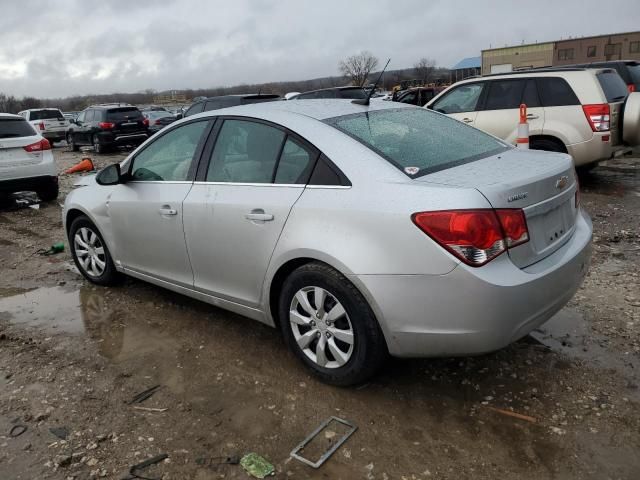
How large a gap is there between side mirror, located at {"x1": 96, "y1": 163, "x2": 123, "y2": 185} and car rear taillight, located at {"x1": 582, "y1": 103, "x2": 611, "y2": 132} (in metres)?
6.35

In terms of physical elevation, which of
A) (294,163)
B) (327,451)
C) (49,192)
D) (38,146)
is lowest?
(327,451)

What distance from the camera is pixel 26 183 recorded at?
9117 mm

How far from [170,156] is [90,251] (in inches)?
60.5

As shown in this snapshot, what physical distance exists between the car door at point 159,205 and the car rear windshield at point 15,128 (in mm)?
5717

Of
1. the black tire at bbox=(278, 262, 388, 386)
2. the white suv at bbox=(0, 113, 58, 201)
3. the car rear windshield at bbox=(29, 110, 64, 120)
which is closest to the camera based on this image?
the black tire at bbox=(278, 262, 388, 386)

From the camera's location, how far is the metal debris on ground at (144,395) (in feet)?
10.4

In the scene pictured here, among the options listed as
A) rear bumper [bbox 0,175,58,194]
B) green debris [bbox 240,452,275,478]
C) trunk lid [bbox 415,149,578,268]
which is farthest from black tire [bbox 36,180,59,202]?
trunk lid [bbox 415,149,578,268]

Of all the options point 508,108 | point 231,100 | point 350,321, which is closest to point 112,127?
point 231,100

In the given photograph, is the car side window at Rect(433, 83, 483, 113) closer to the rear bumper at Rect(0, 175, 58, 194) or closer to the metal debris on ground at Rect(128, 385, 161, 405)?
the rear bumper at Rect(0, 175, 58, 194)

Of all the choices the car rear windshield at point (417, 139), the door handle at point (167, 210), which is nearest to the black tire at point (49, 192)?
the door handle at point (167, 210)

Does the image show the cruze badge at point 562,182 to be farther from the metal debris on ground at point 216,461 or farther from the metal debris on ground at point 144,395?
the metal debris on ground at point 144,395

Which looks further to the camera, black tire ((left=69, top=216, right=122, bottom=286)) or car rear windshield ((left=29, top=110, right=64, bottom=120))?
car rear windshield ((left=29, top=110, right=64, bottom=120))

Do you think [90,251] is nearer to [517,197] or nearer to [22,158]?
[517,197]

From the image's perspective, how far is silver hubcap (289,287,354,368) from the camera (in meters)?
2.96
